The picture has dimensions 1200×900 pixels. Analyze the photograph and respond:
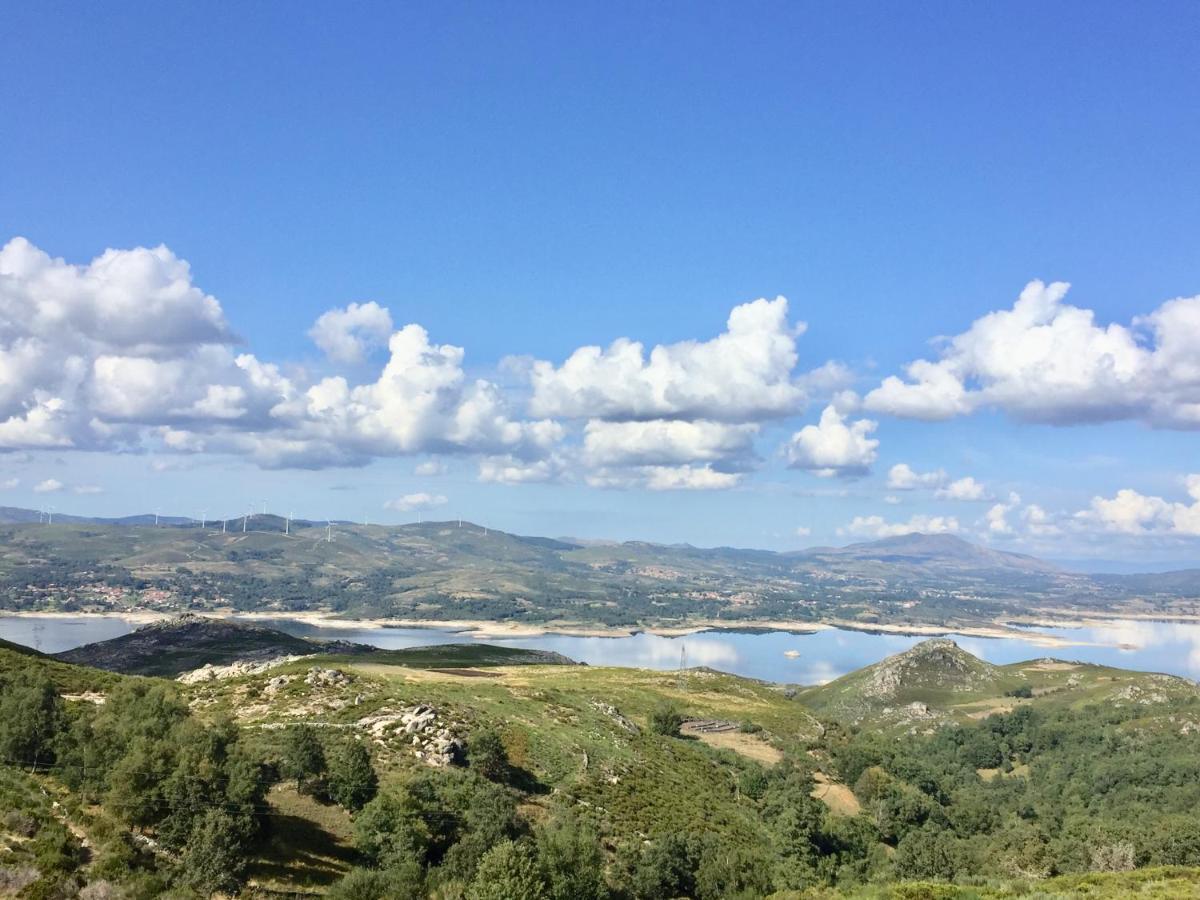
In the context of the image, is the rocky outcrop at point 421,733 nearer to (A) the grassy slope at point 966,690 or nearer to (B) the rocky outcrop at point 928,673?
(A) the grassy slope at point 966,690

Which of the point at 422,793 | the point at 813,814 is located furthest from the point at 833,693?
the point at 422,793

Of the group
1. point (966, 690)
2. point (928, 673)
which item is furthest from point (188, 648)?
point (966, 690)

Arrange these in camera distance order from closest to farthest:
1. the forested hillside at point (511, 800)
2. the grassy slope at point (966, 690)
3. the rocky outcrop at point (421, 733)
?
1. the forested hillside at point (511, 800)
2. the rocky outcrop at point (421, 733)
3. the grassy slope at point (966, 690)

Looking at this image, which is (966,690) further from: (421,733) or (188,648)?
(188,648)

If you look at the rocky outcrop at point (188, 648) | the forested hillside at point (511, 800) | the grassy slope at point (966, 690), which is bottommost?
the grassy slope at point (966, 690)

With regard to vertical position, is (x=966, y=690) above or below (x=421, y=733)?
below

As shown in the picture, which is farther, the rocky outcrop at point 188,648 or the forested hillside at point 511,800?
the rocky outcrop at point 188,648

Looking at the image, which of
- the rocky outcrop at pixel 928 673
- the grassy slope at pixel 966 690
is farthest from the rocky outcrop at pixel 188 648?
the rocky outcrop at pixel 928 673

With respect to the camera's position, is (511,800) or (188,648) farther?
(188,648)

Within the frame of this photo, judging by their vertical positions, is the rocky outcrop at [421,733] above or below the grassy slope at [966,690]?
above

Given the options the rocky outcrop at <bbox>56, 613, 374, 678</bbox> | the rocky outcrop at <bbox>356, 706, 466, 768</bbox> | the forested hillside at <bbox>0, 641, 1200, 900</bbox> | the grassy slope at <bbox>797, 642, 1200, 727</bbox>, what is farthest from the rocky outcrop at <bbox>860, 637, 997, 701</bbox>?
the rocky outcrop at <bbox>356, 706, 466, 768</bbox>

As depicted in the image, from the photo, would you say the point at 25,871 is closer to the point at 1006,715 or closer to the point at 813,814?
the point at 813,814

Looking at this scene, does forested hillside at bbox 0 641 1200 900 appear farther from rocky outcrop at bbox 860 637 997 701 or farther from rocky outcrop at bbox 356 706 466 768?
rocky outcrop at bbox 860 637 997 701

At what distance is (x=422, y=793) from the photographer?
4759 centimetres
